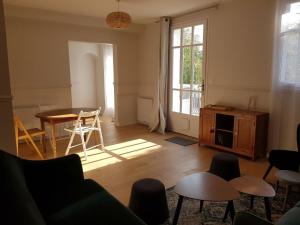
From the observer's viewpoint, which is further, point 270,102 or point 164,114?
point 164,114

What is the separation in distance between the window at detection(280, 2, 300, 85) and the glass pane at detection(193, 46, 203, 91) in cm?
152

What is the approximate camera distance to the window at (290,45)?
3.13 metres

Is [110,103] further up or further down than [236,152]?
further up

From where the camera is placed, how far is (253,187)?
1.99 metres

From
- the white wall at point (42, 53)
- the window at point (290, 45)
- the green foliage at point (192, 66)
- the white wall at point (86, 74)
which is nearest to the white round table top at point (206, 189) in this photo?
the window at point (290, 45)

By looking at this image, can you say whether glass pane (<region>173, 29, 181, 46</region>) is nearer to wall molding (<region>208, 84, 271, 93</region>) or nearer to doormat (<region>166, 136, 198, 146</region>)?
wall molding (<region>208, 84, 271, 93</region>)

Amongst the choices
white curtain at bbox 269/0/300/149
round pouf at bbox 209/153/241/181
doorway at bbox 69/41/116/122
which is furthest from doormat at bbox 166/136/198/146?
doorway at bbox 69/41/116/122

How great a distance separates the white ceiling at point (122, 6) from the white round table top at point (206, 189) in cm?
306

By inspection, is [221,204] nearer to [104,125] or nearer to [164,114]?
[164,114]

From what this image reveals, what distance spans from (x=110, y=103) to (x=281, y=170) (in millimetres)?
5369

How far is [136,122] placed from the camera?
20.8ft

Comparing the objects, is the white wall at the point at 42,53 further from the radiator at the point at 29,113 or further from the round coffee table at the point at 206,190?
the round coffee table at the point at 206,190

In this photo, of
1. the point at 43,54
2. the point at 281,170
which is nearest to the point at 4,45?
the point at 43,54

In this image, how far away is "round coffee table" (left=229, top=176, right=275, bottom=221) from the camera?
1.89 m
